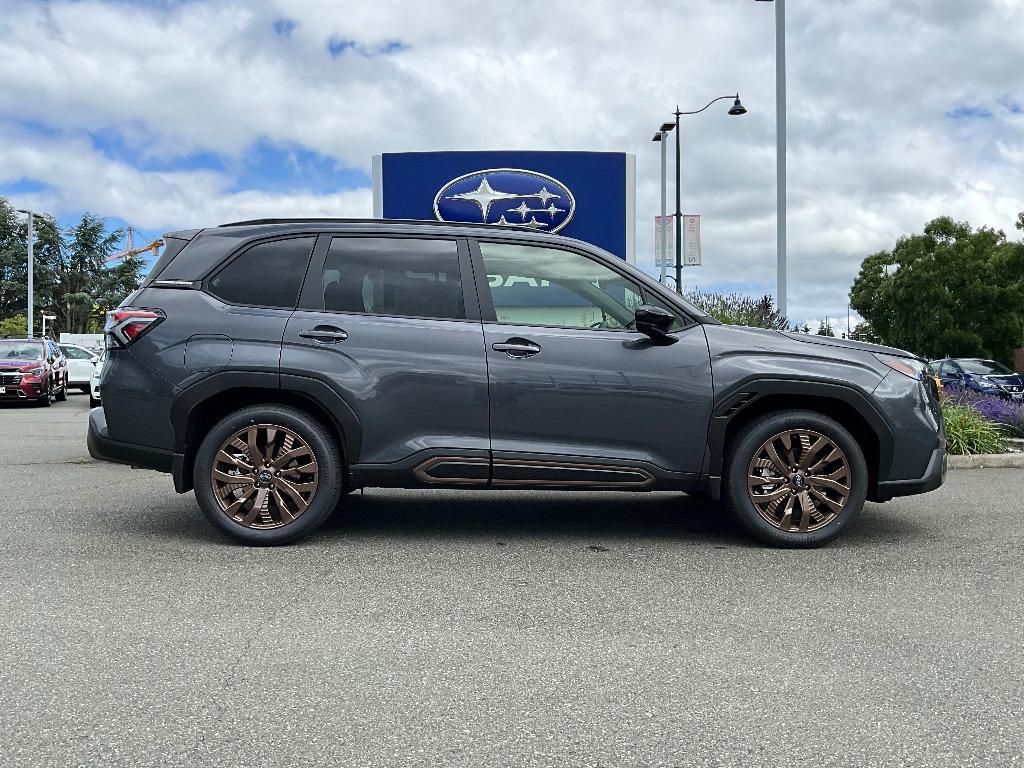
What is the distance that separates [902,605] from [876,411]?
1465mm

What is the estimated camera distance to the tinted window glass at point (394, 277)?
589cm

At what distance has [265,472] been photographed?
5734 millimetres

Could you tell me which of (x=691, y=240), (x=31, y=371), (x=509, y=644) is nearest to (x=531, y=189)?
(x=509, y=644)

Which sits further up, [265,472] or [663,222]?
[663,222]

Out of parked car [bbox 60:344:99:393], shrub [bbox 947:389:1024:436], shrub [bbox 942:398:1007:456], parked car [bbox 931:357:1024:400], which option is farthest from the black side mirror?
parked car [bbox 60:344:99:393]

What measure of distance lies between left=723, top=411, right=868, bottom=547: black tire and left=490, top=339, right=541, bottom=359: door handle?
4.21ft

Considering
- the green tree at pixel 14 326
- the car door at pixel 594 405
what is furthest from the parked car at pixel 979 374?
the green tree at pixel 14 326

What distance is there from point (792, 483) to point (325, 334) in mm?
2808

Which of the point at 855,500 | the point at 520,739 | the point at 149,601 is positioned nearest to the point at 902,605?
the point at 855,500

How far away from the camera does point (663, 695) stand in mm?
3445

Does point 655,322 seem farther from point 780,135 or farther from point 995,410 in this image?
point 780,135

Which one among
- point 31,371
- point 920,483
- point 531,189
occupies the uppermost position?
point 531,189

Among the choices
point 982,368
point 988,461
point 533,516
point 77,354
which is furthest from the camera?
point 982,368

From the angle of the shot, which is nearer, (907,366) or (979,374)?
(907,366)
